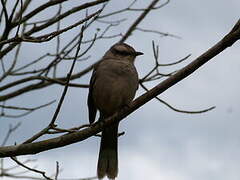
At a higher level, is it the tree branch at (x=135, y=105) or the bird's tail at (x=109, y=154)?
the bird's tail at (x=109, y=154)

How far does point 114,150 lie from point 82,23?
2.27m

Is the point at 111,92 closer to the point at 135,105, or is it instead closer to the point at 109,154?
the point at 109,154

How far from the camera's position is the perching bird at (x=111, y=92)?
5234mm

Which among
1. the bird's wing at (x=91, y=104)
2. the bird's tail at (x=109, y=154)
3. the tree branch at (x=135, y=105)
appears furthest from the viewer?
the bird's wing at (x=91, y=104)

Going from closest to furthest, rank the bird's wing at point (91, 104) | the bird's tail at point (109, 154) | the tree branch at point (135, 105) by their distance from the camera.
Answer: the tree branch at point (135, 105) < the bird's tail at point (109, 154) < the bird's wing at point (91, 104)

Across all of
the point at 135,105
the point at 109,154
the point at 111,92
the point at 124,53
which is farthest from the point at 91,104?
the point at 135,105

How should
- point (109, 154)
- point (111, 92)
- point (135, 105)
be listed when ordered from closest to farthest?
1. point (135, 105)
2. point (111, 92)
3. point (109, 154)

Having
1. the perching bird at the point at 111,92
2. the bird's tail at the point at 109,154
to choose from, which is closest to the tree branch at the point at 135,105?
the perching bird at the point at 111,92

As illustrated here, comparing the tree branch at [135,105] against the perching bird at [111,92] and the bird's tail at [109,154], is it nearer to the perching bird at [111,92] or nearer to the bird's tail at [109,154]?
the perching bird at [111,92]

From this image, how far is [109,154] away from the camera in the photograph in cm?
552

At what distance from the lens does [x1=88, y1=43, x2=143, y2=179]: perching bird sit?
523 cm

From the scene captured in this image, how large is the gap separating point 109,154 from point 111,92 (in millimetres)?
740

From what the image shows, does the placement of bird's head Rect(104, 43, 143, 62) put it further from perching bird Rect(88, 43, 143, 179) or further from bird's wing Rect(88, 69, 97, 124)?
bird's wing Rect(88, 69, 97, 124)

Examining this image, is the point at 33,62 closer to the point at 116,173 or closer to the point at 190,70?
the point at 116,173
